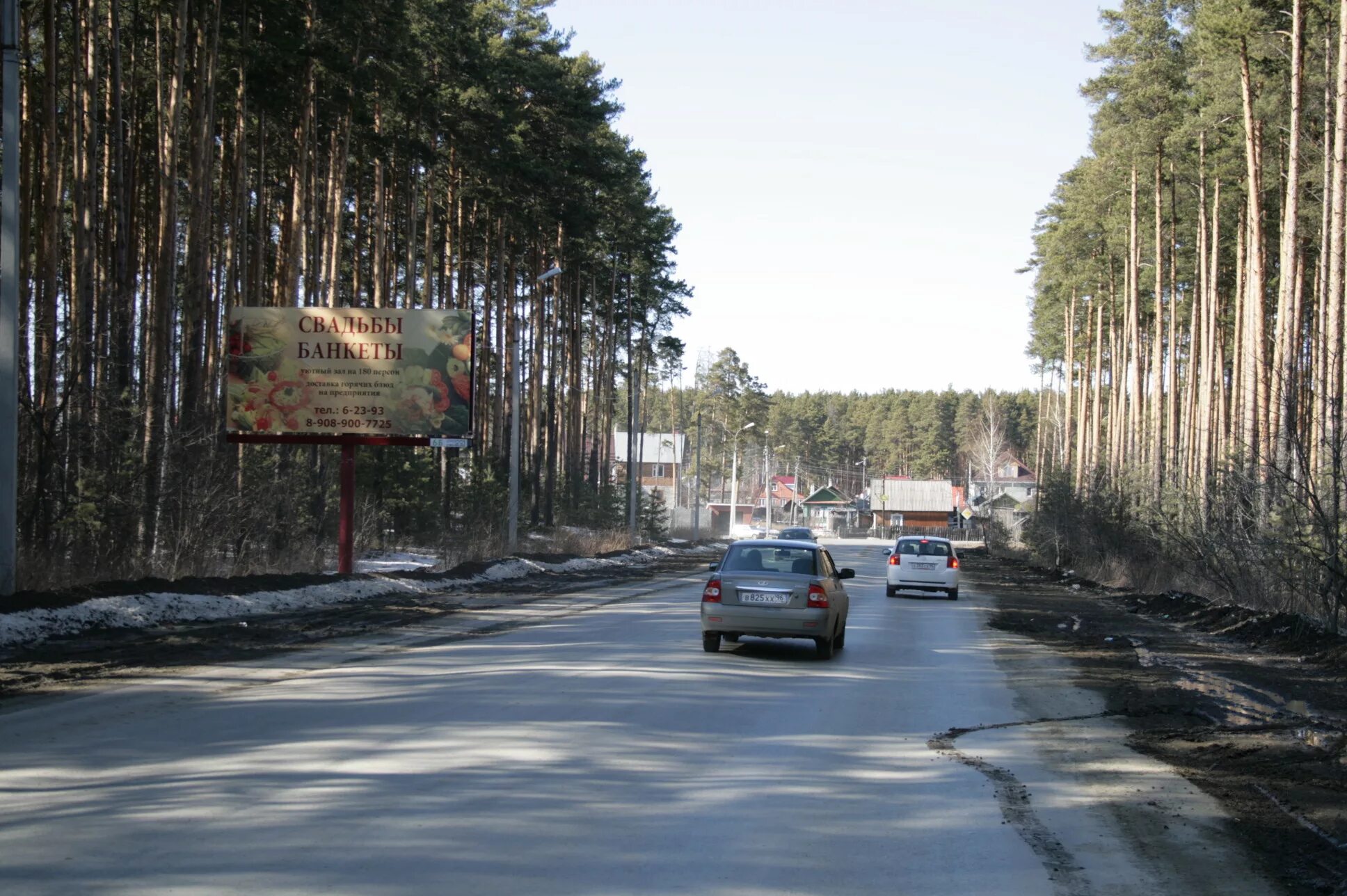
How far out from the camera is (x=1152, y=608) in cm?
2783

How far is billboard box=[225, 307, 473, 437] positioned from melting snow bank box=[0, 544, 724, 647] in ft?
11.3

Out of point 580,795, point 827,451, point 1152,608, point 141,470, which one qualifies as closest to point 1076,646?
point 1152,608

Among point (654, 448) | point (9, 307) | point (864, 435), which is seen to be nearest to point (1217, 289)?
point (9, 307)

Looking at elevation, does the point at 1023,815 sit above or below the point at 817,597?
below

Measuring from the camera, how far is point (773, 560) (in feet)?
53.5

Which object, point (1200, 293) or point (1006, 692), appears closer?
point (1006, 692)

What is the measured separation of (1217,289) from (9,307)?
39.9 m

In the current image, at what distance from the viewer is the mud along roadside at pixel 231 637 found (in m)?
12.3

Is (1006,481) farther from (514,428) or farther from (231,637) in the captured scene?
(231,637)

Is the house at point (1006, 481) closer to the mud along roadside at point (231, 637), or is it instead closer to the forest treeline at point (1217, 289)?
A: the forest treeline at point (1217, 289)

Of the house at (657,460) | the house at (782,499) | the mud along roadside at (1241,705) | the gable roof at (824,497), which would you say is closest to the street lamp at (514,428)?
the mud along roadside at (1241,705)

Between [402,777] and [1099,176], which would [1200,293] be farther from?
[402,777]

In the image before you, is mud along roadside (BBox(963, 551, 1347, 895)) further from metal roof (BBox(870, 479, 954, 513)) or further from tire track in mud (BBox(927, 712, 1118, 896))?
metal roof (BBox(870, 479, 954, 513))

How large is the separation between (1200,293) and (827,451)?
132741 millimetres
